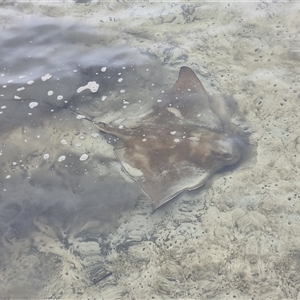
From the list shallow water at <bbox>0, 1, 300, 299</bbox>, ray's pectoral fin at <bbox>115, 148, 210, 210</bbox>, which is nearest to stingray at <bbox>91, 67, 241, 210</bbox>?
ray's pectoral fin at <bbox>115, 148, 210, 210</bbox>

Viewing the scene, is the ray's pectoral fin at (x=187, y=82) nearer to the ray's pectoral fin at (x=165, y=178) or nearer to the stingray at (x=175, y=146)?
the stingray at (x=175, y=146)

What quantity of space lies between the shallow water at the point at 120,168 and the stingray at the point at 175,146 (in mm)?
197

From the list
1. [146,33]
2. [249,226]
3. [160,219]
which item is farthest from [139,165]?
[146,33]

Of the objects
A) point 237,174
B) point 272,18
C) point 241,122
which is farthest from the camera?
point 272,18

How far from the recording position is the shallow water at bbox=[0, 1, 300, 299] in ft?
11.4

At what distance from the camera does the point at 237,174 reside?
414 cm

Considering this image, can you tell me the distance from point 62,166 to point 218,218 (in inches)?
82.9

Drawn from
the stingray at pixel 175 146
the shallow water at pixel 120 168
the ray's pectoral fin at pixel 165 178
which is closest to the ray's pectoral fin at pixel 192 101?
the stingray at pixel 175 146

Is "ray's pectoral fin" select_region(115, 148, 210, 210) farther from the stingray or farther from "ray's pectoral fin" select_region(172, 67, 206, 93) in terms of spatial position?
"ray's pectoral fin" select_region(172, 67, 206, 93)

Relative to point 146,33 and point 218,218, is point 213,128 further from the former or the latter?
point 146,33

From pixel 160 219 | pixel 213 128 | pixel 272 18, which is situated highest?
pixel 272 18

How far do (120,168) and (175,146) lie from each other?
77cm

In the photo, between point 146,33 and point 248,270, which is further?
point 146,33

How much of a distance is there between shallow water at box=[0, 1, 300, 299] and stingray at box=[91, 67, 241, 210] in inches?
7.8
